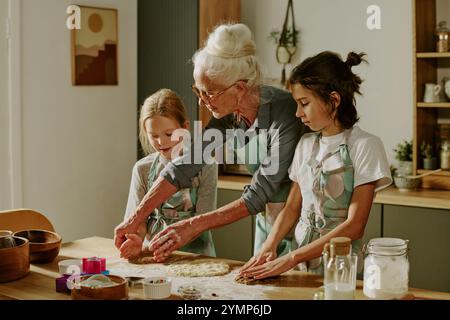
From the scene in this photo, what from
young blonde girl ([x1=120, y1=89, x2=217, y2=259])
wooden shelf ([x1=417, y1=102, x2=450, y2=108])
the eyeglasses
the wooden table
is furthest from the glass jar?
wooden shelf ([x1=417, y1=102, x2=450, y2=108])

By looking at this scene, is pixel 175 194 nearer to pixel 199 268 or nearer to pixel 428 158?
pixel 199 268

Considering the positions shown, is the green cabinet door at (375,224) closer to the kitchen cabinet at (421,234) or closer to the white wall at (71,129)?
the kitchen cabinet at (421,234)

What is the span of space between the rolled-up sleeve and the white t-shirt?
0.07 m

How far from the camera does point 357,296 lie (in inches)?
84.0

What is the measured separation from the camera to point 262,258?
2.46 metres

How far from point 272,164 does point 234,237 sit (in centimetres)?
183

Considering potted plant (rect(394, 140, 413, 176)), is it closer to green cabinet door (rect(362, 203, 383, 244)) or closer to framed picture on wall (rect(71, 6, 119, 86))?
green cabinet door (rect(362, 203, 383, 244))

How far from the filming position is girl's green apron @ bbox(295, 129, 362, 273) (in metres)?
2.46

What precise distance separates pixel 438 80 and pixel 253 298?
2.49m

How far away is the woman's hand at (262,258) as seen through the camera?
7.95 ft

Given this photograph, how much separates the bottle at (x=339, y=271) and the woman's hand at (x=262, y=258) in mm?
415

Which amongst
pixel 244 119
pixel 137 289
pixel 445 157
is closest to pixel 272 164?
pixel 244 119

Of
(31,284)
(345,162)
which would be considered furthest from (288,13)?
(31,284)

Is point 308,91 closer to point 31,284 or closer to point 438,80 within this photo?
point 31,284
